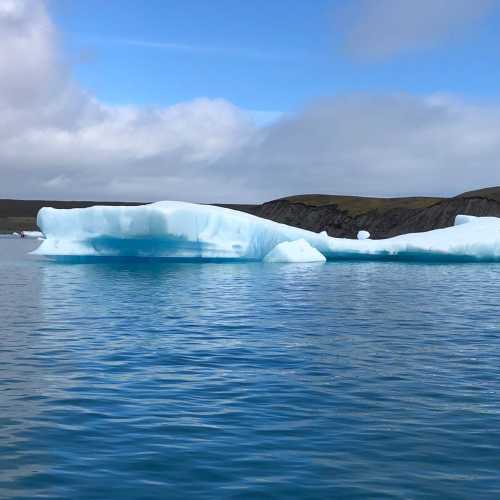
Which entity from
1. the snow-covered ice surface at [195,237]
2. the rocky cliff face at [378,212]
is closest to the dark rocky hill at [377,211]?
the rocky cliff face at [378,212]

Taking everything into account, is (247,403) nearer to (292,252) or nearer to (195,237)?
(195,237)

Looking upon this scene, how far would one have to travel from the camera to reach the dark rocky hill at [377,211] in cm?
10675

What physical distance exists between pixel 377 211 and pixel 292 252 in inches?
2896

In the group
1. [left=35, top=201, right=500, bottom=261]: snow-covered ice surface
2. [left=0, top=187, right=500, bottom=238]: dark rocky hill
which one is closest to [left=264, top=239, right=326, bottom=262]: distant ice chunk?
[left=35, top=201, right=500, bottom=261]: snow-covered ice surface

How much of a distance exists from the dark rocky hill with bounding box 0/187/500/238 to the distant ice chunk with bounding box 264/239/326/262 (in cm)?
6240

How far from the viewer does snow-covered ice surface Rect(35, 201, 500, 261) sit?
1639 inches

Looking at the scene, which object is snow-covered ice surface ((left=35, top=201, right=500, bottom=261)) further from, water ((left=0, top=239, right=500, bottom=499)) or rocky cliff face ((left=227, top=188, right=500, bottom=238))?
rocky cliff face ((left=227, top=188, right=500, bottom=238))

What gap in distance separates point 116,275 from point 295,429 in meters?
29.6

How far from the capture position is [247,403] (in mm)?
9969

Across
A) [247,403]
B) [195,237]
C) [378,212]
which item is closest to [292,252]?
[195,237]

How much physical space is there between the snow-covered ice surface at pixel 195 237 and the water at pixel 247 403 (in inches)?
773

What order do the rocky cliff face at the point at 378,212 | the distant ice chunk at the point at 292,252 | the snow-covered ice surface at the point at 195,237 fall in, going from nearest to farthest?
the snow-covered ice surface at the point at 195,237 < the distant ice chunk at the point at 292,252 < the rocky cliff face at the point at 378,212

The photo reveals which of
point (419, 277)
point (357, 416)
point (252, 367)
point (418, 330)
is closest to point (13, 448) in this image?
point (357, 416)

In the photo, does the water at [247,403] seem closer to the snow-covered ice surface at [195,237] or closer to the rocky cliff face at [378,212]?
the snow-covered ice surface at [195,237]
